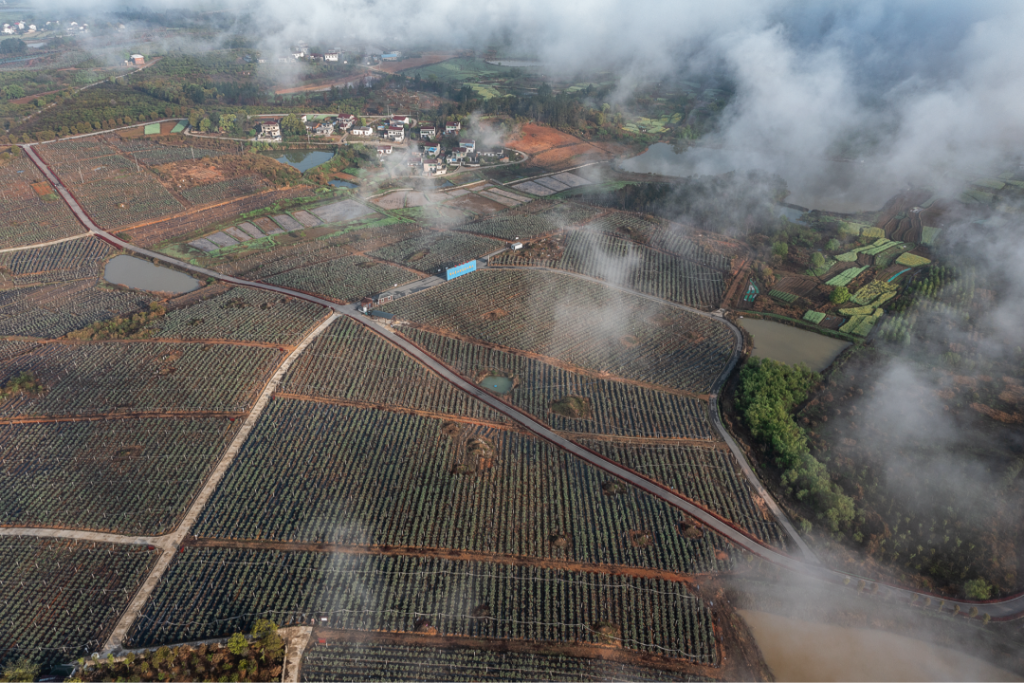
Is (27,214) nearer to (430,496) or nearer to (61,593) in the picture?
(61,593)

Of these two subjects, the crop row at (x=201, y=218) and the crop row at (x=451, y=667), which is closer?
the crop row at (x=451, y=667)

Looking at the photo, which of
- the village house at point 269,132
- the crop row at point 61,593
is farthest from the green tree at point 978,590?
the village house at point 269,132

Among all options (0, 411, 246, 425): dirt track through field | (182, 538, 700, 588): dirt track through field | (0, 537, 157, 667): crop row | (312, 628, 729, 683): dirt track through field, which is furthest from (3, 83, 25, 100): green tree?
(312, 628, 729, 683): dirt track through field

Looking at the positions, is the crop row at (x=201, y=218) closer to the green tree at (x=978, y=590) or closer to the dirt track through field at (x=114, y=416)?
the dirt track through field at (x=114, y=416)

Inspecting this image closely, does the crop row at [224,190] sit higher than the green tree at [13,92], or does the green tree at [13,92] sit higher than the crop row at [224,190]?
the green tree at [13,92]

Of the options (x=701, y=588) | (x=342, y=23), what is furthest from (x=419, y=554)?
(x=342, y=23)

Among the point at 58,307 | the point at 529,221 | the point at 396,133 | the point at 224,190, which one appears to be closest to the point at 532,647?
the point at 58,307

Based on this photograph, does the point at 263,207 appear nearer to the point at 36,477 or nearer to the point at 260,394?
the point at 260,394
